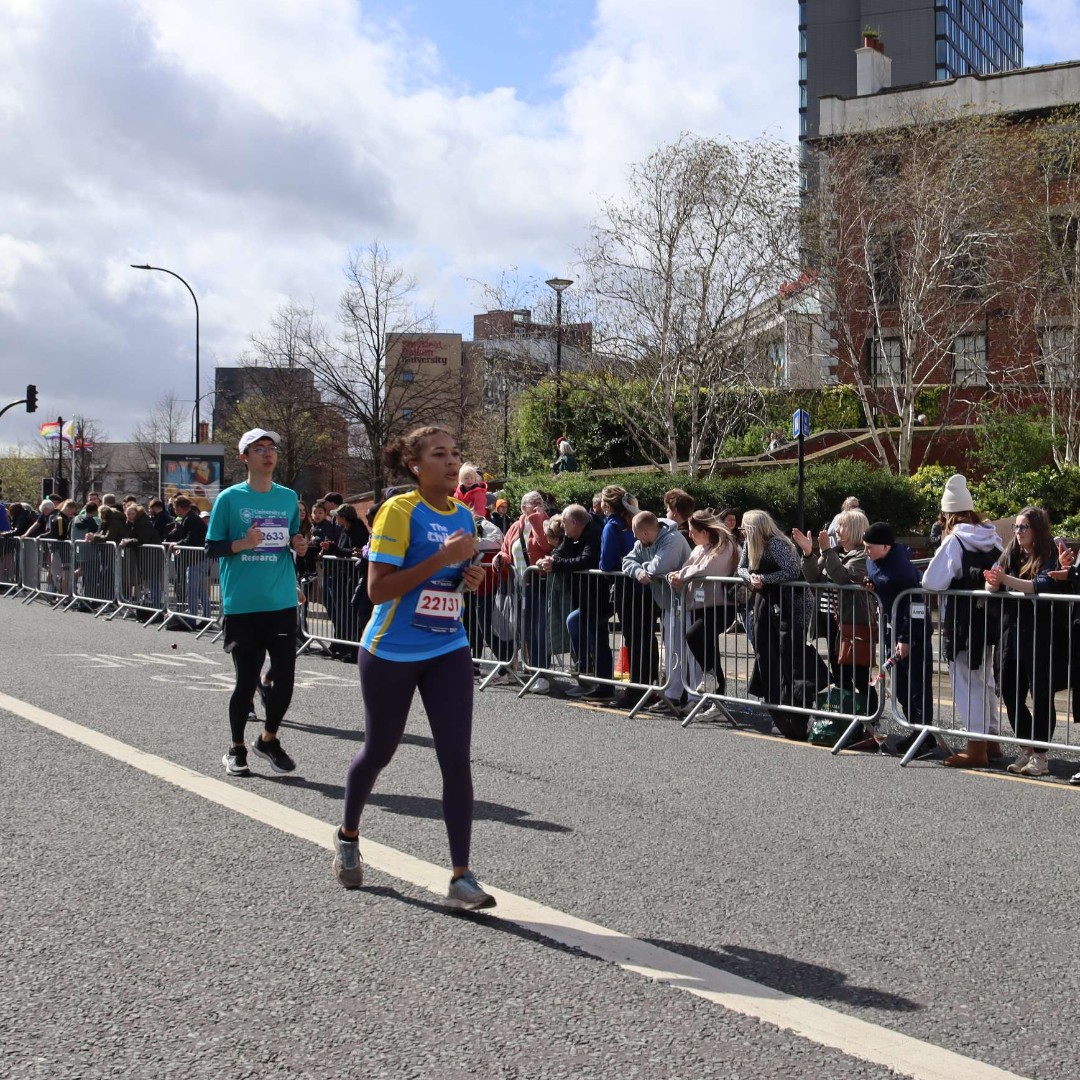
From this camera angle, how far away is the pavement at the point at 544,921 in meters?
3.62

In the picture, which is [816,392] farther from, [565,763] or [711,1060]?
[711,1060]

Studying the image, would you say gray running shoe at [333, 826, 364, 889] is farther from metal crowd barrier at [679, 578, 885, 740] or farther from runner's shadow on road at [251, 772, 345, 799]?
metal crowd barrier at [679, 578, 885, 740]

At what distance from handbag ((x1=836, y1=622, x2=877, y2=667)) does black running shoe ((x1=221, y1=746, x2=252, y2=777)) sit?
14.0ft

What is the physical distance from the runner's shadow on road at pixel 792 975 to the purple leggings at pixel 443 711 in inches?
32.4

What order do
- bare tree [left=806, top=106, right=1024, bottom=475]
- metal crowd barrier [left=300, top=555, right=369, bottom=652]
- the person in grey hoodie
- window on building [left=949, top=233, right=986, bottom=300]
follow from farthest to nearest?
window on building [left=949, top=233, right=986, bottom=300] < bare tree [left=806, top=106, right=1024, bottom=475] < metal crowd barrier [left=300, top=555, right=369, bottom=652] < the person in grey hoodie

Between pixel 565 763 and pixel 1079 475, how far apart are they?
87.4 feet

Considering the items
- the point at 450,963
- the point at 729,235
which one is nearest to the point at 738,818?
the point at 450,963

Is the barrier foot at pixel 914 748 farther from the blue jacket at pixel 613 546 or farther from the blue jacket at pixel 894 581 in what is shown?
the blue jacket at pixel 613 546

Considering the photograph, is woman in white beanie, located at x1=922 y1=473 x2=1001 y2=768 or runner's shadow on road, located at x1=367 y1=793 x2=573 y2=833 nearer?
runner's shadow on road, located at x1=367 y1=793 x2=573 y2=833

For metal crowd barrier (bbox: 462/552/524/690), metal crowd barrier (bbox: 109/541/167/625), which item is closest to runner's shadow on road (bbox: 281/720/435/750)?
metal crowd barrier (bbox: 462/552/524/690)

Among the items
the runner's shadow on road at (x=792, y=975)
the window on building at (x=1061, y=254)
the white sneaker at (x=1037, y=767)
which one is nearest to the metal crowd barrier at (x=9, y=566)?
the white sneaker at (x=1037, y=767)

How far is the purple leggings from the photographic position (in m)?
4.93

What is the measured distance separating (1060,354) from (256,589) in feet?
99.0

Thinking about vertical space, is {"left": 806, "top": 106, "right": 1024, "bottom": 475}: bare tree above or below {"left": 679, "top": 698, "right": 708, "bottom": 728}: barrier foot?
above
